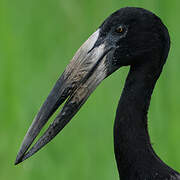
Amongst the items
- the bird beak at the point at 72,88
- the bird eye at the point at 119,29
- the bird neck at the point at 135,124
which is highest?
the bird eye at the point at 119,29

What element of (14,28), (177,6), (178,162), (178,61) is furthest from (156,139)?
(14,28)

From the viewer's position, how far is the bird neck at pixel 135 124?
105 inches

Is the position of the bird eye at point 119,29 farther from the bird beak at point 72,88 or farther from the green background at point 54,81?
the green background at point 54,81

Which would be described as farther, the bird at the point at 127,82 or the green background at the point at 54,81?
the green background at the point at 54,81

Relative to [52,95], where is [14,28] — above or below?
above

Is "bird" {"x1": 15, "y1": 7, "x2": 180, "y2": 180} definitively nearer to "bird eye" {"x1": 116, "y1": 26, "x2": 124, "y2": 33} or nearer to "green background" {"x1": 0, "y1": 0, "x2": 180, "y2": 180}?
"bird eye" {"x1": 116, "y1": 26, "x2": 124, "y2": 33}

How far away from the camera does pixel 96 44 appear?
107 inches

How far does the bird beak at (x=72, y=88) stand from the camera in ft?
8.77

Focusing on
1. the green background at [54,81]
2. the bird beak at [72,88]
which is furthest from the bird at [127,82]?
the green background at [54,81]

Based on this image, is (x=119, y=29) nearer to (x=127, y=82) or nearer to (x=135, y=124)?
(x=127, y=82)

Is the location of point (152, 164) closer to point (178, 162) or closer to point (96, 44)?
point (96, 44)

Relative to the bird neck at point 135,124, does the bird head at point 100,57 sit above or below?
above

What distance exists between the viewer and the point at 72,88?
2.68m

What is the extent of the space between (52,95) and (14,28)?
193 centimetres
